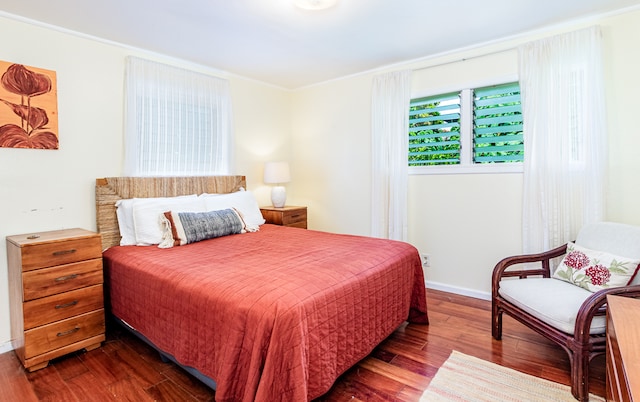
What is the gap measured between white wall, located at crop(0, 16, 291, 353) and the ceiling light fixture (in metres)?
1.76

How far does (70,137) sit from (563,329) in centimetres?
373

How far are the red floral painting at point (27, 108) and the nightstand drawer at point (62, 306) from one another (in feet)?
3.81

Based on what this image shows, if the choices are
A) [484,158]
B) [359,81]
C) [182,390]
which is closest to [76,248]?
[182,390]

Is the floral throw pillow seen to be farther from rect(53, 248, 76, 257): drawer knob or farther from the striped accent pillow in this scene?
rect(53, 248, 76, 257): drawer knob

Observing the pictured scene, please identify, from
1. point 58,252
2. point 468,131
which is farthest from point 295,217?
point 58,252

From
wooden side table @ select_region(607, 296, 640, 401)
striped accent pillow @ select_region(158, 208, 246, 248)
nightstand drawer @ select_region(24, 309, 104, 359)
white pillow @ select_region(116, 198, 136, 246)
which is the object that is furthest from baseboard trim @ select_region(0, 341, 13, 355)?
wooden side table @ select_region(607, 296, 640, 401)

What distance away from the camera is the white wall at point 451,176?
8.32ft

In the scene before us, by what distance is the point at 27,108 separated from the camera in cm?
249

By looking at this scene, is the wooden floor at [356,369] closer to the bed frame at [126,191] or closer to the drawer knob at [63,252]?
the bed frame at [126,191]

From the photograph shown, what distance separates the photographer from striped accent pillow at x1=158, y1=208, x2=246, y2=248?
8.91 feet

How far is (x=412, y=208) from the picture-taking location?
3.64m

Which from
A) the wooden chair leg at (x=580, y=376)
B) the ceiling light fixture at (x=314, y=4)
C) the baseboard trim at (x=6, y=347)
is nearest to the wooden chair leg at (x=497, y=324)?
the wooden chair leg at (x=580, y=376)

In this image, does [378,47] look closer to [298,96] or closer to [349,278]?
[298,96]

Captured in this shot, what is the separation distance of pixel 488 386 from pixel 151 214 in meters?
2.73
